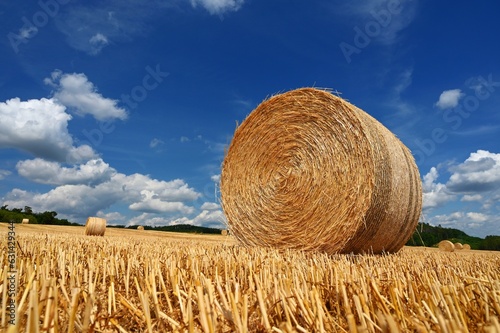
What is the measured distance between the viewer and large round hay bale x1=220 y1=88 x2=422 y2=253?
5375mm

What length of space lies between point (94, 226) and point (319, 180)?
1208 cm

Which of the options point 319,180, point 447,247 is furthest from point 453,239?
point 319,180

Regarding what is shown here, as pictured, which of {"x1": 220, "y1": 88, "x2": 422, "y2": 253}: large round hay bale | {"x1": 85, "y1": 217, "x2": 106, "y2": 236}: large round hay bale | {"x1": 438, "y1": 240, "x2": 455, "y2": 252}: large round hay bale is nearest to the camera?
{"x1": 220, "y1": 88, "x2": 422, "y2": 253}: large round hay bale

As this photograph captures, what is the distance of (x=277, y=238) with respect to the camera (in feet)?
20.8

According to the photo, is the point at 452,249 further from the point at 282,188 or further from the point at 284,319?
the point at 284,319

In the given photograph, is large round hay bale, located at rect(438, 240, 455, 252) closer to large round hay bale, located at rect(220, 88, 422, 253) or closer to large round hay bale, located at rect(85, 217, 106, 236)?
large round hay bale, located at rect(220, 88, 422, 253)

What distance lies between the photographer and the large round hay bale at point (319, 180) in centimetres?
538

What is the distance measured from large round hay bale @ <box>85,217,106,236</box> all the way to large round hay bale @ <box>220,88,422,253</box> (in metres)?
9.97

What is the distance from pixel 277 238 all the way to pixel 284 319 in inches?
176

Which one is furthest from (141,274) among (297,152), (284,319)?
(297,152)

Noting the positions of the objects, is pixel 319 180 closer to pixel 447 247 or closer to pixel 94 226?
pixel 447 247

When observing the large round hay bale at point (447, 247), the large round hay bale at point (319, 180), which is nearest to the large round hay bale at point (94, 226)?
the large round hay bale at point (319, 180)

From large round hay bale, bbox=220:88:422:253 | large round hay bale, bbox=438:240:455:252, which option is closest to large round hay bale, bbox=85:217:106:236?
large round hay bale, bbox=220:88:422:253

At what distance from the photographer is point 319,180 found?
585cm
